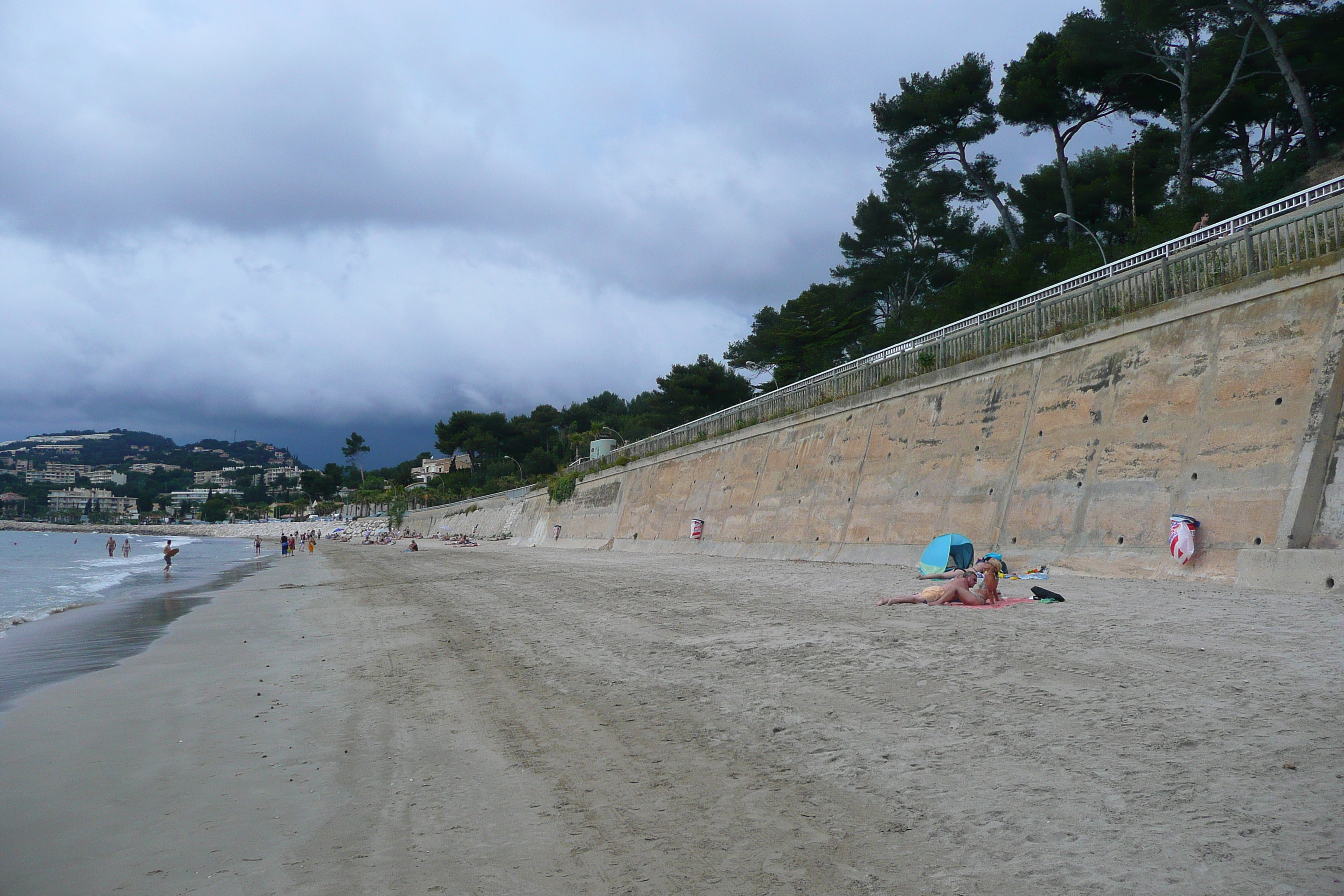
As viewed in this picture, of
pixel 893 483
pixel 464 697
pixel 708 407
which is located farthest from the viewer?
pixel 708 407

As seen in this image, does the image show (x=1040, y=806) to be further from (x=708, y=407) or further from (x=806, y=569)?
(x=708, y=407)

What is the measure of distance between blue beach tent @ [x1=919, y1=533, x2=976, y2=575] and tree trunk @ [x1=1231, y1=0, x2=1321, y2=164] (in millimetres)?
31964

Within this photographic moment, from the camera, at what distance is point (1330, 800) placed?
404 cm

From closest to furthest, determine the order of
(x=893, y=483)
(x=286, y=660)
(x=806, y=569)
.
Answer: (x=286, y=660) < (x=806, y=569) < (x=893, y=483)

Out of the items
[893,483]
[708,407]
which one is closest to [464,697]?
[893,483]

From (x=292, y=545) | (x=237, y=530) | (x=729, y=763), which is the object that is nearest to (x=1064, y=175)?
(x=729, y=763)

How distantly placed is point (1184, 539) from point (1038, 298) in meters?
10.5

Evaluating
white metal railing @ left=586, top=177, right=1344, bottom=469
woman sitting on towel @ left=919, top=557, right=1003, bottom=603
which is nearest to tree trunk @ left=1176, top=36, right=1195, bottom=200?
white metal railing @ left=586, top=177, right=1344, bottom=469

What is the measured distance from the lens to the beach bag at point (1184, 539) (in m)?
13.2

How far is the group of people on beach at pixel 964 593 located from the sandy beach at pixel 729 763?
87cm

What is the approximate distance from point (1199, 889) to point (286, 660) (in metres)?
11.2

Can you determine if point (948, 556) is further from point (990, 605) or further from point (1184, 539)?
Result: point (990, 605)

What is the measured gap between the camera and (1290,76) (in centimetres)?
3325

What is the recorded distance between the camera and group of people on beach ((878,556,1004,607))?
38.8ft
